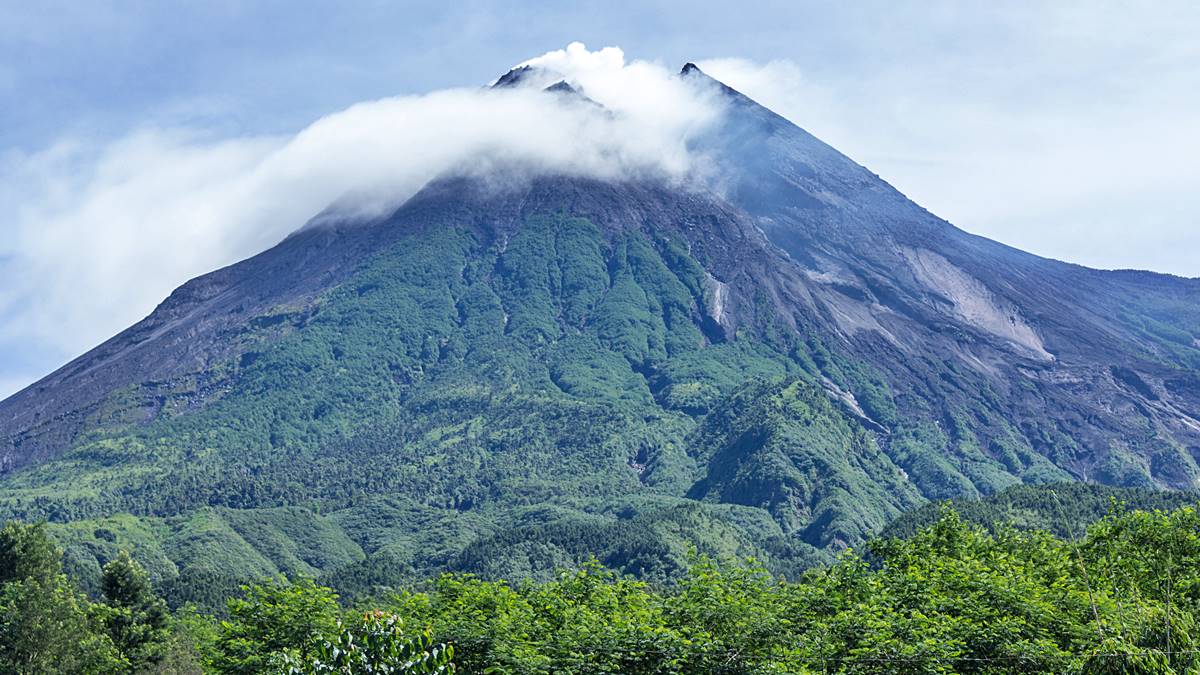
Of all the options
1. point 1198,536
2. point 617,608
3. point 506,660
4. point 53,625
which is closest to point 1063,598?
point 1198,536

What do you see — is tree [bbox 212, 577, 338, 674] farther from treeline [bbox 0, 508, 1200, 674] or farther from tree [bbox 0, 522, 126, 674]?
tree [bbox 0, 522, 126, 674]

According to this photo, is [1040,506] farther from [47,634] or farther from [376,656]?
[376,656]

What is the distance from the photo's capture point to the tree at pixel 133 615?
2613 inches

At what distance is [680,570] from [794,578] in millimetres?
17676

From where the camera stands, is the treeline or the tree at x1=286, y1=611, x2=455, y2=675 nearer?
the tree at x1=286, y1=611, x2=455, y2=675

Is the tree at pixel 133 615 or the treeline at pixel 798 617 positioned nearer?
the treeline at pixel 798 617

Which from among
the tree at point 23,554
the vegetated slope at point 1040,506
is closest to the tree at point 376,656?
the tree at point 23,554

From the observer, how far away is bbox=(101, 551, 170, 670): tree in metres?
66.4

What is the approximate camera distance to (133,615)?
222ft

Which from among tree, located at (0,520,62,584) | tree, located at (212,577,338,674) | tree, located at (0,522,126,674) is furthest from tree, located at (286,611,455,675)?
tree, located at (0,520,62,584)

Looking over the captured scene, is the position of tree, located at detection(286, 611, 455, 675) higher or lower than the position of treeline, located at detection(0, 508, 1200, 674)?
higher

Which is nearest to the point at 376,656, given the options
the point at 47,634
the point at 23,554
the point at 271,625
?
the point at 271,625

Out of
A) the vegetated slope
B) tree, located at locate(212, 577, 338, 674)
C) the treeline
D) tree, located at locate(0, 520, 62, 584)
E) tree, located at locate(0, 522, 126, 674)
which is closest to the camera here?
the treeline

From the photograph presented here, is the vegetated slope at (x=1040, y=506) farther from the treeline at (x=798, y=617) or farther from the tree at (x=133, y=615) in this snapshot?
the treeline at (x=798, y=617)
